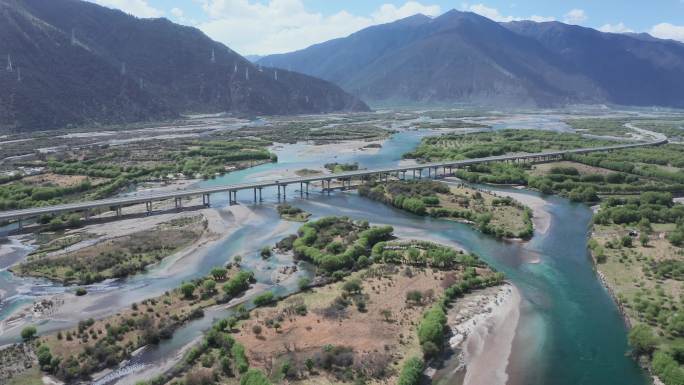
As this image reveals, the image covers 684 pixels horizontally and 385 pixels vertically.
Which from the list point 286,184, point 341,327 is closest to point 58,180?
point 286,184

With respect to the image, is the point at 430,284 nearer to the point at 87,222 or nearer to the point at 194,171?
the point at 87,222

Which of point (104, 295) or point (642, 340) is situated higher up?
point (642, 340)

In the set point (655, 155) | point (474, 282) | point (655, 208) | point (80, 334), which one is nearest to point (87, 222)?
point (80, 334)

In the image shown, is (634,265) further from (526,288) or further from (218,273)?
(218,273)

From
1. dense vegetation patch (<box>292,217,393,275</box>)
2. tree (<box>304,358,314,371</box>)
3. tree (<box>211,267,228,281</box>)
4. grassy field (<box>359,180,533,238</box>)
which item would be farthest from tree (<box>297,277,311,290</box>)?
grassy field (<box>359,180,533,238</box>)

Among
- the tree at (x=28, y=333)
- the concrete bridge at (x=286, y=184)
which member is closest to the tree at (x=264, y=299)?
the tree at (x=28, y=333)

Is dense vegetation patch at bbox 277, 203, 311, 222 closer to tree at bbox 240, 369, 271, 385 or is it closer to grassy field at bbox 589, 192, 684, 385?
grassy field at bbox 589, 192, 684, 385

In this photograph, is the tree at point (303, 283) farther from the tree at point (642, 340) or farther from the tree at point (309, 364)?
the tree at point (642, 340)
